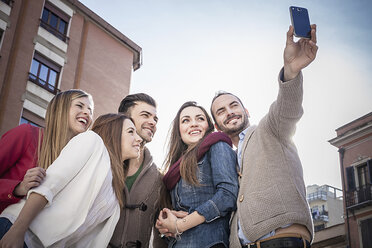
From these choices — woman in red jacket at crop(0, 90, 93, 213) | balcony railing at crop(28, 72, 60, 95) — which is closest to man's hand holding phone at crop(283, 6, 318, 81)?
woman in red jacket at crop(0, 90, 93, 213)

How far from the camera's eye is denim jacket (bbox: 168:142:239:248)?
10.1 feet

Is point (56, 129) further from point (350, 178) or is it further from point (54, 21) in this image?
point (350, 178)

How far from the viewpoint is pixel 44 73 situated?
16.7m

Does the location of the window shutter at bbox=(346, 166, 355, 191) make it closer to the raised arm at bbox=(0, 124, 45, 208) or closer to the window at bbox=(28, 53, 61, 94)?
the window at bbox=(28, 53, 61, 94)

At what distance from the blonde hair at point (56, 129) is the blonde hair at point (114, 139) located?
31 centimetres

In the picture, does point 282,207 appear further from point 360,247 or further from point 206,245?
point 360,247

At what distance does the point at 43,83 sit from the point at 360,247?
60.1 ft

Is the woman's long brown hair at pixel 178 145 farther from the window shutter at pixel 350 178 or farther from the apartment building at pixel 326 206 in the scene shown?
the apartment building at pixel 326 206

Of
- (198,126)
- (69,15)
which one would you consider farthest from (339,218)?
(198,126)

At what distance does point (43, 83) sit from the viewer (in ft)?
54.0

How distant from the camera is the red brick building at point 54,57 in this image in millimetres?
15375

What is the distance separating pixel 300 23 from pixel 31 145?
2.32m

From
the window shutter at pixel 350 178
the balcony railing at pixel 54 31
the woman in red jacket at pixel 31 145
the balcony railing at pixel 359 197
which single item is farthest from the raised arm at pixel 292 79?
the window shutter at pixel 350 178

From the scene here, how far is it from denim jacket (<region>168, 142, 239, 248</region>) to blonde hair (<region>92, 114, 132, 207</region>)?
1.83 feet
